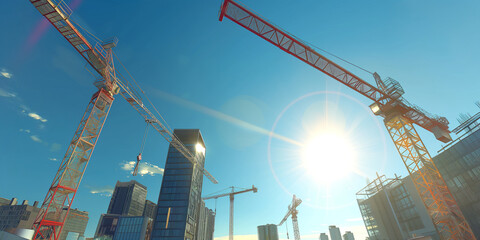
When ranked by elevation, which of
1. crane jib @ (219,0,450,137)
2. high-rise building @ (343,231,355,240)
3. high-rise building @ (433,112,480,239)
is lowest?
high-rise building @ (343,231,355,240)

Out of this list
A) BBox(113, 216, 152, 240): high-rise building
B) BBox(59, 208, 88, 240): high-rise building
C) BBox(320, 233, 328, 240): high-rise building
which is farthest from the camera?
BBox(320, 233, 328, 240): high-rise building

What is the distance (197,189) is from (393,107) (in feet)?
256

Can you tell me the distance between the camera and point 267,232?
507 feet

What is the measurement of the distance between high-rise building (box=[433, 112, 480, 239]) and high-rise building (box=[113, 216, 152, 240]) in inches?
3714

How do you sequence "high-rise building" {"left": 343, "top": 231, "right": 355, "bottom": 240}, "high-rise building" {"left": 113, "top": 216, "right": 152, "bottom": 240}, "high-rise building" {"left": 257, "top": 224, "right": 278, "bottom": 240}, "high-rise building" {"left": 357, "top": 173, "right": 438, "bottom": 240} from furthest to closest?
"high-rise building" {"left": 257, "top": 224, "right": 278, "bottom": 240}, "high-rise building" {"left": 343, "top": 231, "right": 355, "bottom": 240}, "high-rise building" {"left": 113, "top": 216, "right": 152, "bottom": 240}, "high-rise building" {"left": 357, "top": 173, "right": 438, "bottom": 240}

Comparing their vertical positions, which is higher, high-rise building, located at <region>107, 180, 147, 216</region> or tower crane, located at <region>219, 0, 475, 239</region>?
high-rise building, located at <region>107, 180, 147, 216</region>

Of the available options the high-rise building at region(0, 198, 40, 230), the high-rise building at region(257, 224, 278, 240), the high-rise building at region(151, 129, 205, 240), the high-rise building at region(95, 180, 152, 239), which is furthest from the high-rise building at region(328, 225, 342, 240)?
the high-rise building at region(0, 198, 40, 230)

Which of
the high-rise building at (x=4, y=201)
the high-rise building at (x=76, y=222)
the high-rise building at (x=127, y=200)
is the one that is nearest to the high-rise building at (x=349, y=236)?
the high-rise building at (x=127, y=200)

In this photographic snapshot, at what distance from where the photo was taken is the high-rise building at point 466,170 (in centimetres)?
3117

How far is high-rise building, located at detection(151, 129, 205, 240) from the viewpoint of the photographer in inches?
2680

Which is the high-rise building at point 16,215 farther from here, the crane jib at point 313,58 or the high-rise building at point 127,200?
the crane jib at point 313,58

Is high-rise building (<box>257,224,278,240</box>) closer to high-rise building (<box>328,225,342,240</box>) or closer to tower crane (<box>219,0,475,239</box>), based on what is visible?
high-rise building (<box>328,225,342,240</box>)

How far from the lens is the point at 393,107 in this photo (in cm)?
3148

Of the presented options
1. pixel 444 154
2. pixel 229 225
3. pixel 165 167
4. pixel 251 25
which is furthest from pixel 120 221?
pixel 444 154
